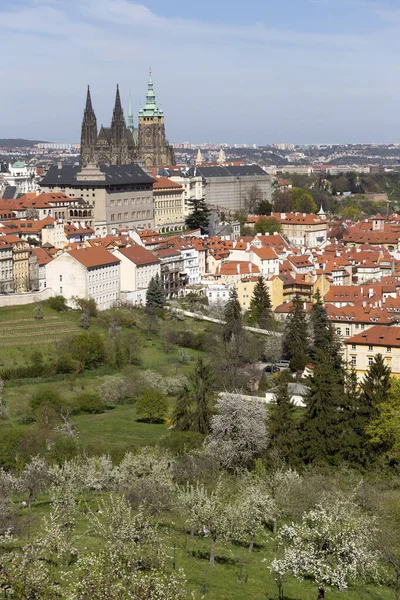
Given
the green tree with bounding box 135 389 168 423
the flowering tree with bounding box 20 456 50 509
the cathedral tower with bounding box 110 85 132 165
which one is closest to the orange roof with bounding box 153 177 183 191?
the cathedral tower with bounding box 110 85 132 165

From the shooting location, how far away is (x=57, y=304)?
68188 mm

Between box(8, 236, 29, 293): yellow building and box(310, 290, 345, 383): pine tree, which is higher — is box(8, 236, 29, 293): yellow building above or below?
above

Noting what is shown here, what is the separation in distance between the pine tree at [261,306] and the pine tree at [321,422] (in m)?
27.0

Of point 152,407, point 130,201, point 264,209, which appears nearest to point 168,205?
point 130,201

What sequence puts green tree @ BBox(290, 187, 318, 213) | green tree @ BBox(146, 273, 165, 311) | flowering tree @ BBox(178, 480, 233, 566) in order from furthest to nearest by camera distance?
green tree @ BBox(290, 187, 318, 213) → green tree @ BBox(146, 273, 165, 311) → flowering tree @ BBox(178, 480, 233, 566)

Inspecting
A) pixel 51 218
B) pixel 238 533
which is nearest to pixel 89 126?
pixel 51 218

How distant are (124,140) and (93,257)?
6162 centimetres

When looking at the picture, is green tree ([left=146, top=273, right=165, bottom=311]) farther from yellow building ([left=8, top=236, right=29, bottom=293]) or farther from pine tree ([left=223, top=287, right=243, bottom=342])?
yellow building ([left=8, top=236, right=29, bottom=293])

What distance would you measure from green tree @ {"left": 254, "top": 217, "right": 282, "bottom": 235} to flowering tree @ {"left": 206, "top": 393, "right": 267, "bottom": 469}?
56.8 meters

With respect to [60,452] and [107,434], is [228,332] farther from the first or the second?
[60,452]

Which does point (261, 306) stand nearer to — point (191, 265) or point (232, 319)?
point (232, 319)

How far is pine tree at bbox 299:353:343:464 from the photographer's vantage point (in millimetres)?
40188

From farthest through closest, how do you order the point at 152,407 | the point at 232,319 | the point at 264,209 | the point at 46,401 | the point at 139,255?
the point at 264,209, the point at 139,255, the point at 232,319, the point at 152,407, the point at 46,401

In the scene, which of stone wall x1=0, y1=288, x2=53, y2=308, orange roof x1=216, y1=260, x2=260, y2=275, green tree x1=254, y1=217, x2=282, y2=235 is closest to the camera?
stone wall x1=0, y1=288, x2=53, y2=308
